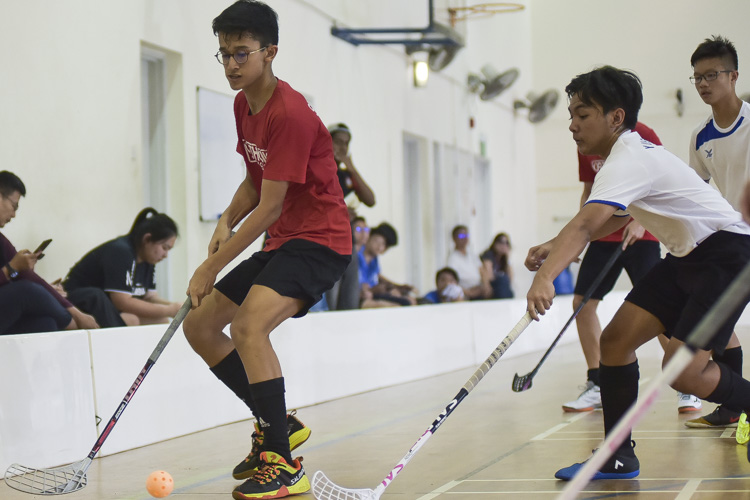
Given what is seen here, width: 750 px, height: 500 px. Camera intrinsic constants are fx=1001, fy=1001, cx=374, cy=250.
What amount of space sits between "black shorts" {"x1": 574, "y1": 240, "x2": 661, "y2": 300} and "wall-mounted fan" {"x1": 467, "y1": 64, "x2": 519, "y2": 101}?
720 centimetres

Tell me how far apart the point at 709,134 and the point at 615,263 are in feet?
3.11

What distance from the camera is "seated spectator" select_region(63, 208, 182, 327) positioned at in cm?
471

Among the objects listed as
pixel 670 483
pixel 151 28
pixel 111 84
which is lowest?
pixel 670 483

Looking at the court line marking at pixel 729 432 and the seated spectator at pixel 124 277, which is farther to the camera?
the seated spectator at pixel 124 277

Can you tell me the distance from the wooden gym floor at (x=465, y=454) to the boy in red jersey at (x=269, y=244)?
244 mm

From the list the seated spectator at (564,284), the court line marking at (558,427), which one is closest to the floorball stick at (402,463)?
the court line marking at (558,427)

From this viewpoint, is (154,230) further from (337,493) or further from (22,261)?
(337,493)

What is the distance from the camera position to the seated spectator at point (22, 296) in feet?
13.3

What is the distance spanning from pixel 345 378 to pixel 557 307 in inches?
188

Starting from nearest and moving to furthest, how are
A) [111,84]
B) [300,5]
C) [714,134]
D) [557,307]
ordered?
[714,134] < [111,84] < [300,5] < [557,307]

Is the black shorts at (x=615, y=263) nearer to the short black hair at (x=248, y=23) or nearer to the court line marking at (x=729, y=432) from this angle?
the court line marking at (x=729, y=432)

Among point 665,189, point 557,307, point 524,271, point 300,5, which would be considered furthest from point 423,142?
point 665,189

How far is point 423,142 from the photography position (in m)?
10.6

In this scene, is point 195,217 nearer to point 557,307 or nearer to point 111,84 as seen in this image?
point 111,84
